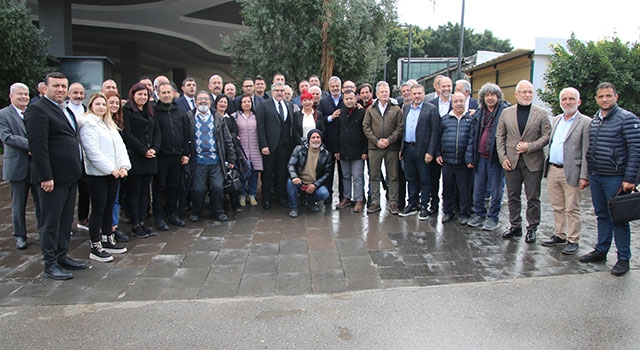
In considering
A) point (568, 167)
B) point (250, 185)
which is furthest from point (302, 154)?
point (568, 167)

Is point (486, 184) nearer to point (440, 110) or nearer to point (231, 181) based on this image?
point (440, 110)

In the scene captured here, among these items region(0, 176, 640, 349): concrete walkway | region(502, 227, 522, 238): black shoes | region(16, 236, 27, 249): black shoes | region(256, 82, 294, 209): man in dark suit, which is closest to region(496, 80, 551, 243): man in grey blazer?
region(502, 227, 522, 238): black shoes

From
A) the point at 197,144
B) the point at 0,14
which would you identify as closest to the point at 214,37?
the point at 0,14

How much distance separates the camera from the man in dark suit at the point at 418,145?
6.74 meters

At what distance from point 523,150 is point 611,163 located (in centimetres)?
107

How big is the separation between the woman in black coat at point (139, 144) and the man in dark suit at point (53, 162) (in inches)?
41.0

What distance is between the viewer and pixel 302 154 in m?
7.24

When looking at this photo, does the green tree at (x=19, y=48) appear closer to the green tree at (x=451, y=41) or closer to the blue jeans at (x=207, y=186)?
the blue jeans at (x=207, y=186)

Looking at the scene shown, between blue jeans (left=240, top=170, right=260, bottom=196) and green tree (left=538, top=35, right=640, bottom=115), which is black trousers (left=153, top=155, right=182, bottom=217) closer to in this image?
blue jeans (left=240, top=170, right=260, bottom=196)

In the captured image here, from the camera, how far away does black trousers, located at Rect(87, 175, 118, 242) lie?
16.5ft

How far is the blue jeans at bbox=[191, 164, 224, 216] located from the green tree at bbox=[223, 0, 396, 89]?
6458mm

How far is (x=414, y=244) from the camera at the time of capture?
5691mm

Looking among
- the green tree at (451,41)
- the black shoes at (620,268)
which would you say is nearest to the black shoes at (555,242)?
the black shoes at (620,268)

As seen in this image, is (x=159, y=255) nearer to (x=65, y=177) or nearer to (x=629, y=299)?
(x=65, y=177)
